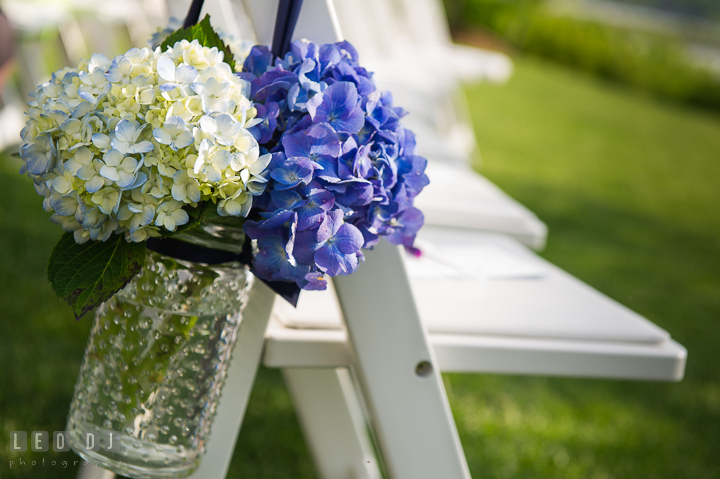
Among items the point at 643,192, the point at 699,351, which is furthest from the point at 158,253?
the point at 643,192

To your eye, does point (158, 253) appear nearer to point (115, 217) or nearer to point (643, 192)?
point (115, 217)

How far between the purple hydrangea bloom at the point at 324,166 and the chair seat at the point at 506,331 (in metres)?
0.20

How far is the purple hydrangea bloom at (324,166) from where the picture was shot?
0.58 metres

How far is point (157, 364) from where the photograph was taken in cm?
72

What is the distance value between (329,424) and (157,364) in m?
0.60

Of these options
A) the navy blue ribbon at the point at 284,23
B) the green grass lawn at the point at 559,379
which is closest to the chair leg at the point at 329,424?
the green grass lawn at the point at 559,379

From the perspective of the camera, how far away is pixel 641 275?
354 cm

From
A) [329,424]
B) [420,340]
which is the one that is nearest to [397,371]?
[420,340]

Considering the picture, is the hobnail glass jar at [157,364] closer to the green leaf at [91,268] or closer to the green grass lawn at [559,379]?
the green leaf at [91,268]

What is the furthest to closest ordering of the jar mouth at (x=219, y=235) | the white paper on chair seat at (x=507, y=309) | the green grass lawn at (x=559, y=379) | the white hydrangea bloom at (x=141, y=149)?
the green grass lawn at (x=559, y=379) → the white paper on chair seat at (x=507, y=309) → the jar mouth at (x=219, y=235) → the white hydrangea bloom at (x=141, y=149)

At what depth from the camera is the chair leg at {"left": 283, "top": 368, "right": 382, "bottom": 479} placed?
3.92 feet

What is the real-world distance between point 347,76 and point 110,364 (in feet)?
1.42

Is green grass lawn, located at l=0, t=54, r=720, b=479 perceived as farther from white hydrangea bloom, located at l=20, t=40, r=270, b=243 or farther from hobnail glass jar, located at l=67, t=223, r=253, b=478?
white hydrangea bloom, located at l=20, t=40, r=270, b=243

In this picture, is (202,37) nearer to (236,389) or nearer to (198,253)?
(198,253)
